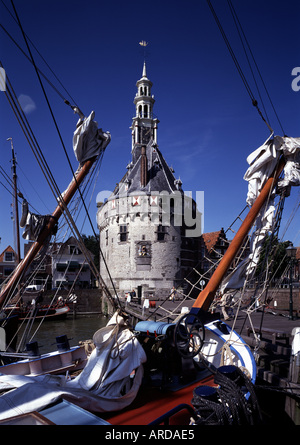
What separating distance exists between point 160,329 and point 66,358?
3601mm

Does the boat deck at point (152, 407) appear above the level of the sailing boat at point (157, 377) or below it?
below

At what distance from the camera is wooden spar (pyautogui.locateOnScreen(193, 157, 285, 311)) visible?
9.16m

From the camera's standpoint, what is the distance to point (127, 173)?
47969 mm

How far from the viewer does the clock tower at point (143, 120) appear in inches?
1953

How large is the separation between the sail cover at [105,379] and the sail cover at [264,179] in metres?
4.27

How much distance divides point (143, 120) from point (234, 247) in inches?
1726

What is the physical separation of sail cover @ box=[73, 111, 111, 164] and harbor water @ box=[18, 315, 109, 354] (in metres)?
12.4

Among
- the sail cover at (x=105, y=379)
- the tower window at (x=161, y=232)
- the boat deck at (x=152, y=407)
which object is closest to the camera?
the sail cover at (x=105, y=379)

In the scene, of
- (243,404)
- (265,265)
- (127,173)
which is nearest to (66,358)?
(243,404)

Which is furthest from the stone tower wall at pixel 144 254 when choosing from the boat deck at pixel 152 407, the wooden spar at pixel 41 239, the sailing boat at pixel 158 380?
the boat deck at pixel 152 407

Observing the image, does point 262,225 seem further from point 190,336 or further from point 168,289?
point 168,289

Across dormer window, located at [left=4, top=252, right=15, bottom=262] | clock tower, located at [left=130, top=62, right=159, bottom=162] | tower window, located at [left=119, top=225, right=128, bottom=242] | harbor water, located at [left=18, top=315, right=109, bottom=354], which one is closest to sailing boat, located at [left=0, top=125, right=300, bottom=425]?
harbor water, located at [left=18, top=315, right=109, bottom=354]

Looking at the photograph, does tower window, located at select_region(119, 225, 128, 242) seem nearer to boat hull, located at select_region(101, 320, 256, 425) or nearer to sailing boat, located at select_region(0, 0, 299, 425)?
sailing boat, located at select_region(0, 0, 299, 425)

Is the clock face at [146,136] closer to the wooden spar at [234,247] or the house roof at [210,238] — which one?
the house roof at [210,238]
